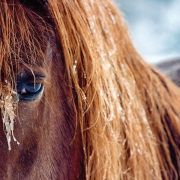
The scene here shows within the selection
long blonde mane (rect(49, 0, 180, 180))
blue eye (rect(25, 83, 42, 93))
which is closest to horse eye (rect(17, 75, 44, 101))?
blue eye (rect(25, 83, 42, 93))

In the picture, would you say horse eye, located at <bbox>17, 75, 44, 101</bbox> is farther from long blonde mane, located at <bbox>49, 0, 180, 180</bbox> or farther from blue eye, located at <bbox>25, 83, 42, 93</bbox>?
long blonde mane, located at <bbox>49, 0, 180, 180</bbox>

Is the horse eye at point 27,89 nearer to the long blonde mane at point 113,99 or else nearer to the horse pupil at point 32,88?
the horse pupil at point 32,88

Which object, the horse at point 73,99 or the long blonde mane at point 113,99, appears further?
the long blonde mane at point 113,99

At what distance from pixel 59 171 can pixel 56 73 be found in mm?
213

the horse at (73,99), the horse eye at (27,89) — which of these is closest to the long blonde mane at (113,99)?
the horse at (73,99)

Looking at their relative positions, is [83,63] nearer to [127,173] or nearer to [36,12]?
[36,12]

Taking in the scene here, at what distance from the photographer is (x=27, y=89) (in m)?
0.67

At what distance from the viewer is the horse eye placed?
26.1 inches

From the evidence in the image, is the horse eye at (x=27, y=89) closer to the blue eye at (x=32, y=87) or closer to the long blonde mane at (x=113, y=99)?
the blue eye at (x=32, y=87)

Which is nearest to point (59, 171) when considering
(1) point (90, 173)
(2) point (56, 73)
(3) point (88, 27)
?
(1) point (90, 173)

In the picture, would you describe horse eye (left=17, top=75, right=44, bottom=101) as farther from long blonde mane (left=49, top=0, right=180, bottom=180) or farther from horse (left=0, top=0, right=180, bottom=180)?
long blonde mane (left=49, top=0, right=180, bottom=180)

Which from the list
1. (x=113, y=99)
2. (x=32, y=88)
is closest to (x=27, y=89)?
(x=32, y=88)

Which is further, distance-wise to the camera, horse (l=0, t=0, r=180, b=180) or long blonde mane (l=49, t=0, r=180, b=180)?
long blonde mane (l=49, t=0, r=180, b=180)

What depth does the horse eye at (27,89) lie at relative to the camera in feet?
2.18
